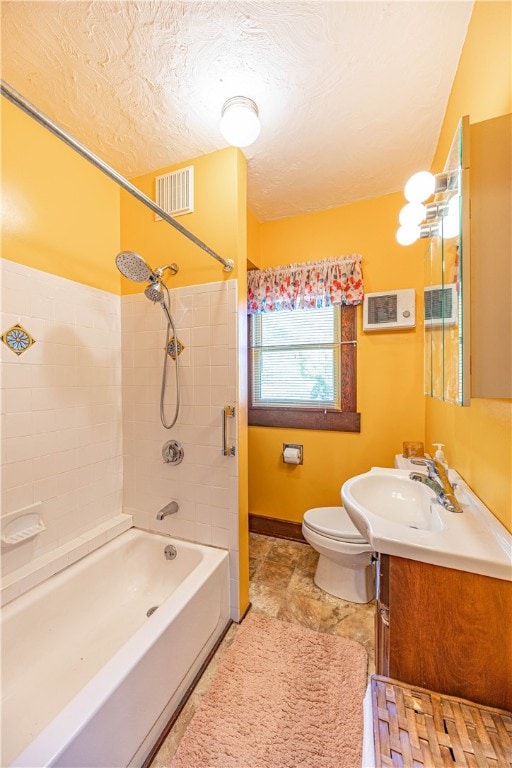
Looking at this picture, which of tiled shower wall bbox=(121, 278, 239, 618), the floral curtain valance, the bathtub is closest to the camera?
the bathtub

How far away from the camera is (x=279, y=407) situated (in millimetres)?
2340

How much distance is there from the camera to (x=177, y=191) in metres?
1.64

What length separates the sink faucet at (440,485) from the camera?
99 centimetres

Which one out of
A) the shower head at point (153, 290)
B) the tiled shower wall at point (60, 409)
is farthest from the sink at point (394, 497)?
the tiled shower wall at point (60, 409)

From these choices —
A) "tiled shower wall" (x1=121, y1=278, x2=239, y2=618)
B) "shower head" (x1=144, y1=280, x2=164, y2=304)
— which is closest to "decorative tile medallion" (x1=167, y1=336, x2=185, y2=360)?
"tiled shower wall" (x1=121, y1=278, x2=239, y2=618)

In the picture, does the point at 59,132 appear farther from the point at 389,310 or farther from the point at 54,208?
the point at 389,310

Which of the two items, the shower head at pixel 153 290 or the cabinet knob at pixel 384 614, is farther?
the shower head at pixel 153 290

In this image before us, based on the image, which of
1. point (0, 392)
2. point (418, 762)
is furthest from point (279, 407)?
point (418, 762)

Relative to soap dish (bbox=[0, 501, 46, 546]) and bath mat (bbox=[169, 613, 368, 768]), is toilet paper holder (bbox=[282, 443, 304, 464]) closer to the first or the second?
bath mat (bbox=[169, 613, 368, 768])

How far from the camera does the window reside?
2.14 meters

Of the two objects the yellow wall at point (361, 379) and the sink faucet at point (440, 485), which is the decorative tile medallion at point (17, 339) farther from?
the sink faucet at point (440, 485)

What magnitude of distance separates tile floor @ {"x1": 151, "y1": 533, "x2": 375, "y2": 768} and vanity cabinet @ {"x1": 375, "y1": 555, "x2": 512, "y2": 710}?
76cm

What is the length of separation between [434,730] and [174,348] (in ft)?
5.39

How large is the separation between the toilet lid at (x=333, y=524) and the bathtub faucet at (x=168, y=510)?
2.61 ft
